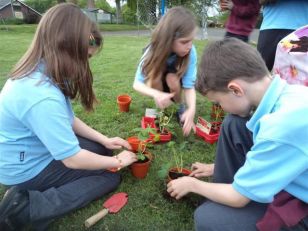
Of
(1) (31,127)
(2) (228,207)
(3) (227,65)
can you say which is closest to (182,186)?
(2) (228,207)

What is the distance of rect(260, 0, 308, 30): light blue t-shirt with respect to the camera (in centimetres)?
237

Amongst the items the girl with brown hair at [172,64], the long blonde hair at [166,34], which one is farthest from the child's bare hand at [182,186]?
the long blonde hair at [166,34]

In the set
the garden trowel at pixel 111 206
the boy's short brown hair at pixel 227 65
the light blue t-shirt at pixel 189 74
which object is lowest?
the garden trowel at pixel 111 206

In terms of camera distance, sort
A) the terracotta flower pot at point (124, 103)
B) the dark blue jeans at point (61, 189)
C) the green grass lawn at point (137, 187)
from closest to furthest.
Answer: the dark blue jeans at point (61, 189) → the green grass lawn at point (137, 187) → the terracotta flower pot at point (124, 103)

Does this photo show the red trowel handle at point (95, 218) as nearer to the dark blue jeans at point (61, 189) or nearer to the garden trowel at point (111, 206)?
the garden trowel at point (111, 206)

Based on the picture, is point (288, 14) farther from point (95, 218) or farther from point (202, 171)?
point (95, 218)

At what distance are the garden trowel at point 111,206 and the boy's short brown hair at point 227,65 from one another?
2.89ft

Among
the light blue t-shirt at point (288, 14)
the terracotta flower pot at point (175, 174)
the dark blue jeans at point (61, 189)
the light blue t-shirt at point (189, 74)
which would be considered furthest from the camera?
the light blue t-shirt at point (189, 74)

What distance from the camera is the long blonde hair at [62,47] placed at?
5.18 ft

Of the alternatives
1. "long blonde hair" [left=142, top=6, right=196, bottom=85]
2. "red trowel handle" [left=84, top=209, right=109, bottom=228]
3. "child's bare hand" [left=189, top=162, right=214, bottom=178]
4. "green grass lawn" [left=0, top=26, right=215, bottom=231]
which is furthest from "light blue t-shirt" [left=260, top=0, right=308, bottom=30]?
"red trowel handle" [left=84, top=209, right=109, bottom=228]

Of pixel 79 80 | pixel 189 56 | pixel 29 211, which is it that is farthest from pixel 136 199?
pixel 189 56

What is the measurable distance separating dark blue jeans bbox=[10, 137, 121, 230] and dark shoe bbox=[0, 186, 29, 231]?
0.13 ft

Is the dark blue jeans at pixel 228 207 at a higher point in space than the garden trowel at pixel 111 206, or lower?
higher

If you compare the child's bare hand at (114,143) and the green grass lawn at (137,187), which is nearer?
the green grass lawn at (137,187)
